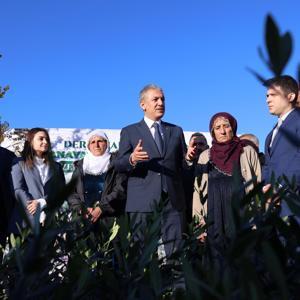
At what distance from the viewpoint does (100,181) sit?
514 centimetres

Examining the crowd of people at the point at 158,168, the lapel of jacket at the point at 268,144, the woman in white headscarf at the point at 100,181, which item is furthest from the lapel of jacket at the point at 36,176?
the lapel of jacket at the point at 268,144

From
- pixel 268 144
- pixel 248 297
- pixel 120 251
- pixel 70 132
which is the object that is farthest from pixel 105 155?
pixel 70 132

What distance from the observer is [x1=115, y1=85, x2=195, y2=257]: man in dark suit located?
4.11 meters

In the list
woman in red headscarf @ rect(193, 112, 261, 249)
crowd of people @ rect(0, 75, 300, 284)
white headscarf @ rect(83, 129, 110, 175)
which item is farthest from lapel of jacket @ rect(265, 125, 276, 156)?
white headscarf @ rect(83, 129, 110, 175)

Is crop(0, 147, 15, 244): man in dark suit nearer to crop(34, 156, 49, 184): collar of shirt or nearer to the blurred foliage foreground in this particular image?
crop(34, 156, 49, 184): collar of shirt

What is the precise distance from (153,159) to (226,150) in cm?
59

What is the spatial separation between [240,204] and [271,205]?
0.74ft

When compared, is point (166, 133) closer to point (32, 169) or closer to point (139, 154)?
point (139, 154)

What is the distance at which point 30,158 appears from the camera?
4.31m

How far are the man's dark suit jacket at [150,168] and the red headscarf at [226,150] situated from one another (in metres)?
0.28

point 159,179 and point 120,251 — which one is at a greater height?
point 159,179

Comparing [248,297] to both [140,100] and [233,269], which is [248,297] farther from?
[140,100]

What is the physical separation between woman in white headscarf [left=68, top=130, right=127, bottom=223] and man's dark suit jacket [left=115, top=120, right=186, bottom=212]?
0.29 meters

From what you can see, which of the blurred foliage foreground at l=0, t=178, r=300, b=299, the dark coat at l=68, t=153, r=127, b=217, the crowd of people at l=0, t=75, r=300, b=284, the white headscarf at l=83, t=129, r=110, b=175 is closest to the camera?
the blurred foliage foreground at l=0, t=178, r=300, b=299
